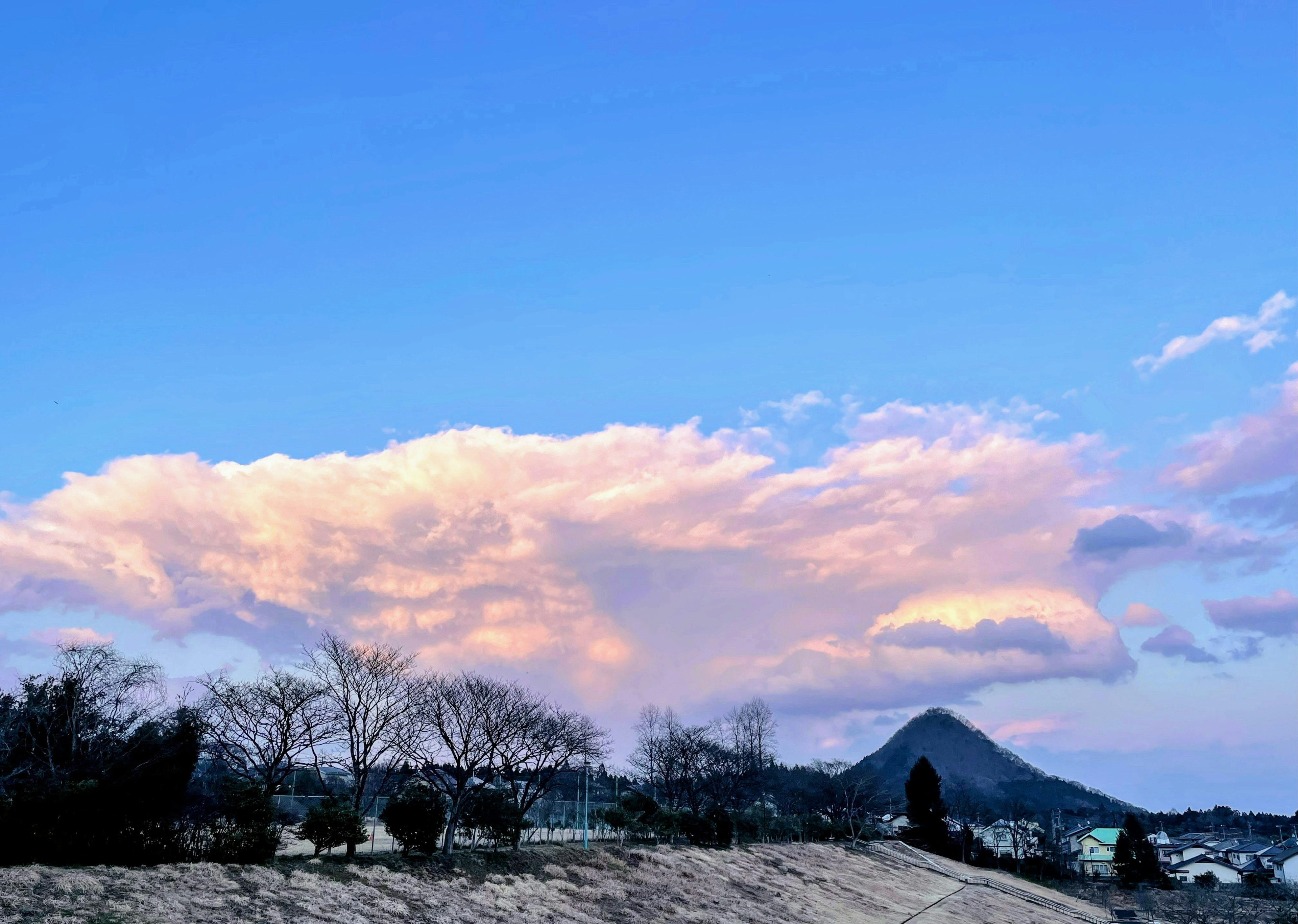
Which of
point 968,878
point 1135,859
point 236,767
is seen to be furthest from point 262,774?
point 1135,859

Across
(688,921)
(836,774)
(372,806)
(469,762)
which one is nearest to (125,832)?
(372,806)

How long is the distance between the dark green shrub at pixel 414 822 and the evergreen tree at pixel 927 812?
263 feet

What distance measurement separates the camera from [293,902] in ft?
93.7

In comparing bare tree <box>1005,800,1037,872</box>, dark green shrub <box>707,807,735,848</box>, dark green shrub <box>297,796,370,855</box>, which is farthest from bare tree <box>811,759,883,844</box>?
dark green shrub <box>297,796,370,855</box>

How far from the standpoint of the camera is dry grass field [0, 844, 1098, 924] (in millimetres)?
24406

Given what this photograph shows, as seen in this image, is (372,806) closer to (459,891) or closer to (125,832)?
(459,891)

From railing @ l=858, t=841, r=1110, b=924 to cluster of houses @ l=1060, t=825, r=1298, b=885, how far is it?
95.5 feet

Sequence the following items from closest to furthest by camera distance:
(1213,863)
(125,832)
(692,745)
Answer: (125,832)
(692,745)
(1213,863)

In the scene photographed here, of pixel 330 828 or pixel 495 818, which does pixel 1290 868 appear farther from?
pixel 330 828

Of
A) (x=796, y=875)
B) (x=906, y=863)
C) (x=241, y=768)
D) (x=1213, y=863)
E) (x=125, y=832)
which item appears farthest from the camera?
(x=1213, y=863)

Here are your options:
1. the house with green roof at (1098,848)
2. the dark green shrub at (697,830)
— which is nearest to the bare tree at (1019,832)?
the house with green roof at (1098,848)

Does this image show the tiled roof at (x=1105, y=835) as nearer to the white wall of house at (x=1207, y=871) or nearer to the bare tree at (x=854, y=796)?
the white wall of house at (x=1207, y=871)

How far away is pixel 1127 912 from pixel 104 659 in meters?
79.7

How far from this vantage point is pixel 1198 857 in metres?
119
